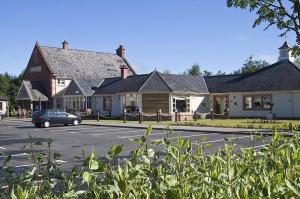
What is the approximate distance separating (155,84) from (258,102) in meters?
11.0

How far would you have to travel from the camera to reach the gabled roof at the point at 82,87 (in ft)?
169

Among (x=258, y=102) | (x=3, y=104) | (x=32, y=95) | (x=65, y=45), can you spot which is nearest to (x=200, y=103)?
(x=258, y=102)

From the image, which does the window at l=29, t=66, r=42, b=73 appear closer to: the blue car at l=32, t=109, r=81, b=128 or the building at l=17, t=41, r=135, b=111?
the building at l=17, t=41, r=135, b=111

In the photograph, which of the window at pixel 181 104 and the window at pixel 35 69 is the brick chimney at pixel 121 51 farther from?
the window at pixel 181 104

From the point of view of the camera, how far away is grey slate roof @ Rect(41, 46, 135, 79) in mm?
58906

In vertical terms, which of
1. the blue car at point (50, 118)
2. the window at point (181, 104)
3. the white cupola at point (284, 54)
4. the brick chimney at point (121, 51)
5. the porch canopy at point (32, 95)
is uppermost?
the brick chimney at point (121, 51)

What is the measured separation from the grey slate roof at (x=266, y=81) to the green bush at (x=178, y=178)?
38.1 m

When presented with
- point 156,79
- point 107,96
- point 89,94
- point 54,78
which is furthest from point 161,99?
point 54,78

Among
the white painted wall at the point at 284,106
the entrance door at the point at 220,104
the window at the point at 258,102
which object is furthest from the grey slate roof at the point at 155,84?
the white painted wall at the point at 284,106

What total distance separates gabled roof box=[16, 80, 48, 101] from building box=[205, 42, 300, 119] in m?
24.6

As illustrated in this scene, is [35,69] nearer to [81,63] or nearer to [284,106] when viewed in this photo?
[81,63]

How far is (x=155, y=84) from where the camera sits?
147 feet

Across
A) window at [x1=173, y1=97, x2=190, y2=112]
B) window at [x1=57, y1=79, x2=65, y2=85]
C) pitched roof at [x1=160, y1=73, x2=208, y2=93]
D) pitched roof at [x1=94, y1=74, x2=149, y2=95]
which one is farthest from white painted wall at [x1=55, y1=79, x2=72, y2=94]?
window at [x1=173, y1=97, x2=190, y2=112]

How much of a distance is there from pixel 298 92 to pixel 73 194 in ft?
129
